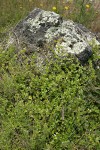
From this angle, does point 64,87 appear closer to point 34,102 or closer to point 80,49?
point 34,102

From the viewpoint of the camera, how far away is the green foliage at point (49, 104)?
354cm

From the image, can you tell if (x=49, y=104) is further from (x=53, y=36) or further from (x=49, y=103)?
(x=53, y=36)

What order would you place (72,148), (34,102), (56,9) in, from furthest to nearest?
(56,9), (34,102), (72,148)

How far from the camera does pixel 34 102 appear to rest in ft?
13.4

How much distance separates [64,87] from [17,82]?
26.0 inches

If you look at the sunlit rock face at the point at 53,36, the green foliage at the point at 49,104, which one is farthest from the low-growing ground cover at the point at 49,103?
the sunlit rock face at the point at 53,36

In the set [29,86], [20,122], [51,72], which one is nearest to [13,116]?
[20,122]

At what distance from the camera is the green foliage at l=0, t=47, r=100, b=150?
3535 mm

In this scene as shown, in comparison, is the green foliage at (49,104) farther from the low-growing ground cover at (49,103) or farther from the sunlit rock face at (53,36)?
the sunlit rock face at (53,36)

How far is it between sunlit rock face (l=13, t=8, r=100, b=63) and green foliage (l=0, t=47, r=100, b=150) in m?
0.15

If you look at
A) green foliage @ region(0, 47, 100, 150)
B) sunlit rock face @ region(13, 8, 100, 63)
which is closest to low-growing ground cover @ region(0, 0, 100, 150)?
green foliage @ region(0, 47, 100, 150)

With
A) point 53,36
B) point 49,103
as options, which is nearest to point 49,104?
point 49,103

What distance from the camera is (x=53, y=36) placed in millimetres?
4859

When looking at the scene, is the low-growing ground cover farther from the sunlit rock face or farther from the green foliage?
the sunlit rock face
